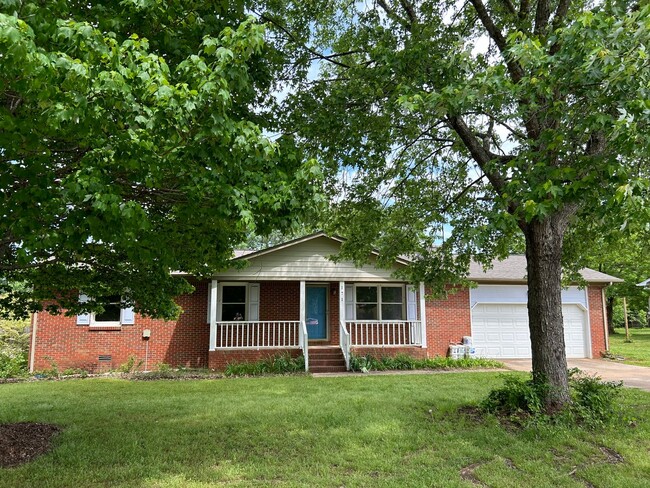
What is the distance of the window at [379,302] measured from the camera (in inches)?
633

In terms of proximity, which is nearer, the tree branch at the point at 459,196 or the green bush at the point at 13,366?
the tree branch at the point at 459,196

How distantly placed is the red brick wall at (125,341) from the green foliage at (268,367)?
1.85 metres

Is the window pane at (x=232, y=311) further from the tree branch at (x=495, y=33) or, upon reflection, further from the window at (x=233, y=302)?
the tree branch at (x=495, y=33)

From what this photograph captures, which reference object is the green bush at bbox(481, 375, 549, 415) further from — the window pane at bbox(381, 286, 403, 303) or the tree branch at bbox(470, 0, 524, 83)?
the window pane at bbox(381, 286, 403, 303)

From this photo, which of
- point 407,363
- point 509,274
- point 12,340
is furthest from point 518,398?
point 12,340

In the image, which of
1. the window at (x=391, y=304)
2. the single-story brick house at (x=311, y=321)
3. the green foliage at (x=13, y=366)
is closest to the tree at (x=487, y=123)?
the single-story brick house at (x=311, y=321)

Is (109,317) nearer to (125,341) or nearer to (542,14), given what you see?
(125,341)

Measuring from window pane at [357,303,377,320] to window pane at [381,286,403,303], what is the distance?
1.65 feet

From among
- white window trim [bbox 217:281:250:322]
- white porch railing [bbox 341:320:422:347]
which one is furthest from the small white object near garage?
white window trim [bbox 217:281:250:322]

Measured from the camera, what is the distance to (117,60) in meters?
3.19

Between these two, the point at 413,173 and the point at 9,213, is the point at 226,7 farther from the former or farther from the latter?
the point at 413,173

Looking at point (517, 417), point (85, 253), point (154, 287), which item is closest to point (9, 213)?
point (85, 253)

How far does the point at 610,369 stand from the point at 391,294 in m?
7.11

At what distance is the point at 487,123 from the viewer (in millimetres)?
9625
